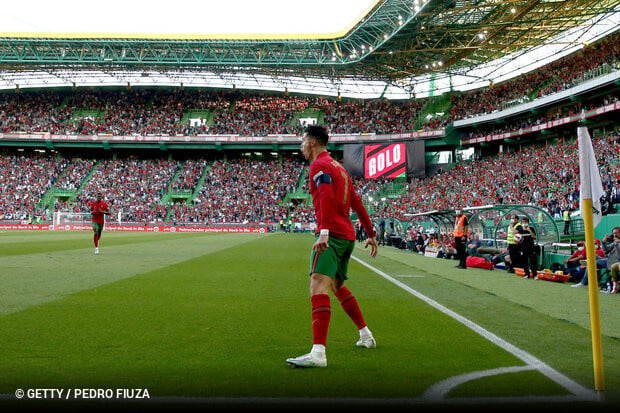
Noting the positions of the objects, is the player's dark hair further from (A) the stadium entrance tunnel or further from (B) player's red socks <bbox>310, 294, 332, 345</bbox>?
(A) the stadium entrance tunnel

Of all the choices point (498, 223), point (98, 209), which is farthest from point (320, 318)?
point (98, 209)

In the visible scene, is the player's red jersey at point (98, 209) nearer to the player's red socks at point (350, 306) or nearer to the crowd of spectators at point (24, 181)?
the player's red socks at point (350, 306)

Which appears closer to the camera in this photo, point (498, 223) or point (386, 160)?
point (498, 223)

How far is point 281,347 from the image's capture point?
446cm

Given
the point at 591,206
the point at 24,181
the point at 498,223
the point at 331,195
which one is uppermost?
the point at 24,181

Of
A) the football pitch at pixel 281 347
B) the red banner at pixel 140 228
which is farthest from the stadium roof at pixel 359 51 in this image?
the football pitch at pixel 281 347

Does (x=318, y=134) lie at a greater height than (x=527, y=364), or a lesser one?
greater

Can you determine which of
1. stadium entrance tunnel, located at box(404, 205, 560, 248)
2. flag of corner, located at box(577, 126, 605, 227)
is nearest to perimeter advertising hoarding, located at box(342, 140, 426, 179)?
stadium entrance tunnel, located at box(404, 205, 560, 248)

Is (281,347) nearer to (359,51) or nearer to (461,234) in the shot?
(461,234)

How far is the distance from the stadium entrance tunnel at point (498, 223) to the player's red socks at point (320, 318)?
11.2m

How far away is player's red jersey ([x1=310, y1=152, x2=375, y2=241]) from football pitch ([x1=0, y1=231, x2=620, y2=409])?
1.18m

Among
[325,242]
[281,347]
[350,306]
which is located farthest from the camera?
[350,306]

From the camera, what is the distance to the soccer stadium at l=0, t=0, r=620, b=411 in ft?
11.8

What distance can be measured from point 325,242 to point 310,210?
150 feet
